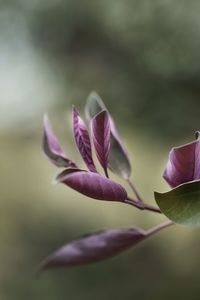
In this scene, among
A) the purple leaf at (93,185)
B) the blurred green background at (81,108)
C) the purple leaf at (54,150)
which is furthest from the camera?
the blurred green background at (81,108)

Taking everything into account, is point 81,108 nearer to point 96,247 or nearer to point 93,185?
point 96,247

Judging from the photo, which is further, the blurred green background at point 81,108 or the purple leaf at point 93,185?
the blurred green background at point 81,108

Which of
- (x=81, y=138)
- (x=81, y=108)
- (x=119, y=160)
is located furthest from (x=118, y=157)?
(x=81, y=108)

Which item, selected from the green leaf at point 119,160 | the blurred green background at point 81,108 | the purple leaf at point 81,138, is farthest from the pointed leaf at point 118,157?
the blurred green background at point 81,108

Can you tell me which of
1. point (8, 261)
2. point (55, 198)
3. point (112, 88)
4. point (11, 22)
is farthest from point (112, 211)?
point (11, 22)

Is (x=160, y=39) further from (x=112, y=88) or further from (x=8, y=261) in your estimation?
(x=8, y=261)

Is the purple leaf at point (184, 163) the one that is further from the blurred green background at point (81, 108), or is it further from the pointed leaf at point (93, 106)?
the blurred green background at point (81, 108)

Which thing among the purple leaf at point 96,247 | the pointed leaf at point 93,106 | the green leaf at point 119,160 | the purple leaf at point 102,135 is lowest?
the purple leaf at point 96,247
